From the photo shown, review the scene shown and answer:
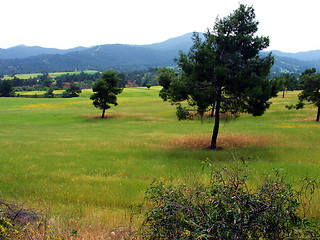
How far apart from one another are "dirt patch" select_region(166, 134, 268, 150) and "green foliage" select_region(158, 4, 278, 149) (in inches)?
149

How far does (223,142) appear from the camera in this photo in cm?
2412

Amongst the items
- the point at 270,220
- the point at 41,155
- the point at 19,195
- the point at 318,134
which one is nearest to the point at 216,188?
the point at 270,220

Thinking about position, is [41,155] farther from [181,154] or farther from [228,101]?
Result: [228,101]

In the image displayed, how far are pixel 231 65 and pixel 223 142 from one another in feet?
24.4

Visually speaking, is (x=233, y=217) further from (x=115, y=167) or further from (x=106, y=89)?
(x=106, y=89)

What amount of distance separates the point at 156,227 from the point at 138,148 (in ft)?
57.8

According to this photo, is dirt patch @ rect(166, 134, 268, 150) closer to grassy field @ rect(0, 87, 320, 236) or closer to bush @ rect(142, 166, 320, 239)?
grassy field @ rect(0, 87, 320, 236)

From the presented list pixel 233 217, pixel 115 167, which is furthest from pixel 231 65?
pixel 233 217

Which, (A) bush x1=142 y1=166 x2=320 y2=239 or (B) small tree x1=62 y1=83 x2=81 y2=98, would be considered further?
(B) small tree x1=62 y1=83 x2=81 y2=98

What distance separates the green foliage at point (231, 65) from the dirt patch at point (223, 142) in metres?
3.78

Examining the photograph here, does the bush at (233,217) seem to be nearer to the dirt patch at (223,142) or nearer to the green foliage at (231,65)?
the green foliage at (231,65)

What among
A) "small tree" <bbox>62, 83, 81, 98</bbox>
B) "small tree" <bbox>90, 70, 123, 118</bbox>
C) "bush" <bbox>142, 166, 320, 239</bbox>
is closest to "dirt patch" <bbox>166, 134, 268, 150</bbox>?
"bush" <bbox>142, 166, 320, 239</bbox>

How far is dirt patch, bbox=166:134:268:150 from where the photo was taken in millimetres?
22688

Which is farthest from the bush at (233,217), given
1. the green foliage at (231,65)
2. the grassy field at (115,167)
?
the green foliage at (231,65)
